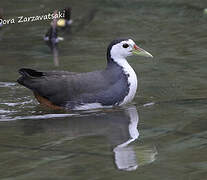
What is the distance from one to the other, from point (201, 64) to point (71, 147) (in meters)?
4.28

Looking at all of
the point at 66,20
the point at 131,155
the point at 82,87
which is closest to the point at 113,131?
the point at 131,155

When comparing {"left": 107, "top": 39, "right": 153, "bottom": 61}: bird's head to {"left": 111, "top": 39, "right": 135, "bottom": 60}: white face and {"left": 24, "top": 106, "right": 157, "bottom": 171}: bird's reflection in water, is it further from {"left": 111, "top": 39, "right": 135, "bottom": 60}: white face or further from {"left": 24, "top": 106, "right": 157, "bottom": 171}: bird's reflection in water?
{"left": 24, "top": 106, "right": 157, "bottom": 171}: bird's reflection in water

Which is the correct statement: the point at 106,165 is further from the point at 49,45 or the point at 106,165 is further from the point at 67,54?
the point at 49,45

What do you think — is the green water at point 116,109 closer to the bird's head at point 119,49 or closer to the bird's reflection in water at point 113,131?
the bird's reflection in water at point 113,131

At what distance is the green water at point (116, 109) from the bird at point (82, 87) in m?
0.16

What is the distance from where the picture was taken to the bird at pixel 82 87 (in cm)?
994

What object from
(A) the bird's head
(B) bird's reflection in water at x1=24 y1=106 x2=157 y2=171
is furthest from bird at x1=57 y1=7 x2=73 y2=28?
(B) bird's reflection in water at x1=24 y1=106 x2=157 y2=171

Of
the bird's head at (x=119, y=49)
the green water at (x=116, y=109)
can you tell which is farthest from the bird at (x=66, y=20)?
the bird's head at (x=119, y=49)

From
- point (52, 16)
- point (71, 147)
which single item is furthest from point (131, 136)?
point (52, 16)

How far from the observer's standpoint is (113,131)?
8.80 m

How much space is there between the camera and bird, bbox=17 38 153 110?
994 cm

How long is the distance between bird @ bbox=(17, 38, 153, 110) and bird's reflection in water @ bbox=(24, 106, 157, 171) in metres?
0.21

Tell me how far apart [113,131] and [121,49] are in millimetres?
2033

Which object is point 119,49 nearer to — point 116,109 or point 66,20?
point 116,109
